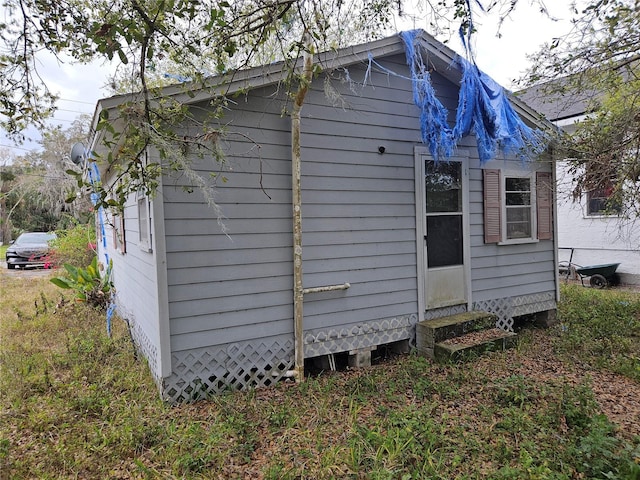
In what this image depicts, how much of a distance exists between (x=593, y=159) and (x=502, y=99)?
6.06ft

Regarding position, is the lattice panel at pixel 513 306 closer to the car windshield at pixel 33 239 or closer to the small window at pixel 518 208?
the small window at pixel 518 208

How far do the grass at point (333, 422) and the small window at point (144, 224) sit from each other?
1347 millimetres

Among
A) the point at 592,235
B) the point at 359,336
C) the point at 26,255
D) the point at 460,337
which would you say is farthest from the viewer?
the point at 26,255

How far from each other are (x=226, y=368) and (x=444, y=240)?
309cm

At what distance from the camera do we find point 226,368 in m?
3.85

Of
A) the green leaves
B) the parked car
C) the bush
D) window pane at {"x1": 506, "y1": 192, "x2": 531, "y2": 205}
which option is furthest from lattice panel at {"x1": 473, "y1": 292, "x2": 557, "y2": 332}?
the parked car

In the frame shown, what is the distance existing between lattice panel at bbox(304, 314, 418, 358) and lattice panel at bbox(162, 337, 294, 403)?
0.27 m

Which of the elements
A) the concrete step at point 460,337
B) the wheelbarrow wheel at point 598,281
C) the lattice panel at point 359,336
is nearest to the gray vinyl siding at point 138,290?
the lattice panel at point 359,336

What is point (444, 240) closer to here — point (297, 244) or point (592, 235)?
point (297, 244)

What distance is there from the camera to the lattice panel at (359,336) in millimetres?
4281

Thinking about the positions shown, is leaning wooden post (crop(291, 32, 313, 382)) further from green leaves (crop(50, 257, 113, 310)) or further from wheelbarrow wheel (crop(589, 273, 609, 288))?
wheelbarrow wheel (crop(589, 273, 609, 288))

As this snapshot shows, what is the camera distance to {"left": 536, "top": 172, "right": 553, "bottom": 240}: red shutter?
5867 mm

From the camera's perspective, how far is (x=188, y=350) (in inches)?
145

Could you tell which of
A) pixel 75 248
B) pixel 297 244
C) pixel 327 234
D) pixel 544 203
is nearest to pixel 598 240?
pixel 544 203
